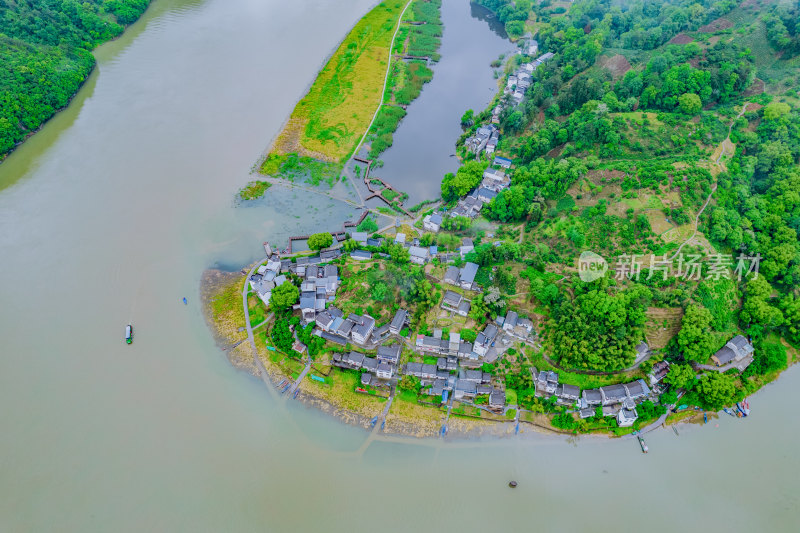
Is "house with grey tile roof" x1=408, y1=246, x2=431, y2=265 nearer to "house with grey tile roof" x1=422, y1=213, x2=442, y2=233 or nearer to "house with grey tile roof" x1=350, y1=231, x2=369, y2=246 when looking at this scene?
"house with grey tile roof" x1=422, y1=213, x2=442, y2=233

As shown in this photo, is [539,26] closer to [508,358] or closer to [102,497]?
[508,358]

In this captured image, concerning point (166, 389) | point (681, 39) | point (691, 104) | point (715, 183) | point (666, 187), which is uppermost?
point (681, 39)

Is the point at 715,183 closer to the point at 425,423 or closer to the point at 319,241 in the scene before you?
the point at 425,423

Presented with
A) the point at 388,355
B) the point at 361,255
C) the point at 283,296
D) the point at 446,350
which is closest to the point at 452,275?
the point at 446,350

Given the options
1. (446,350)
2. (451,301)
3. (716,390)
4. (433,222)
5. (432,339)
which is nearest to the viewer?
(716,390)

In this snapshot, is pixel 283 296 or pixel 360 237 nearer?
pixel 283 296

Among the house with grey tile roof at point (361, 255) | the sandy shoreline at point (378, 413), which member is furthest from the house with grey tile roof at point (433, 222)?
the sandy shoreline at point (378, 413)

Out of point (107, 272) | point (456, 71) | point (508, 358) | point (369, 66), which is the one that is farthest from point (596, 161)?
point (107, 272)

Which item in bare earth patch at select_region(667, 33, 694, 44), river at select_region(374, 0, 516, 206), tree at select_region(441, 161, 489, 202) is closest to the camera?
tree at select_region(441, 161, 489, 202)

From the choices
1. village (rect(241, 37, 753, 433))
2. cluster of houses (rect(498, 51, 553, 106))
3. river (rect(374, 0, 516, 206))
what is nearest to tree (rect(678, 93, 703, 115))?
cluster of houses (rect(498, 51, 553, 106))
